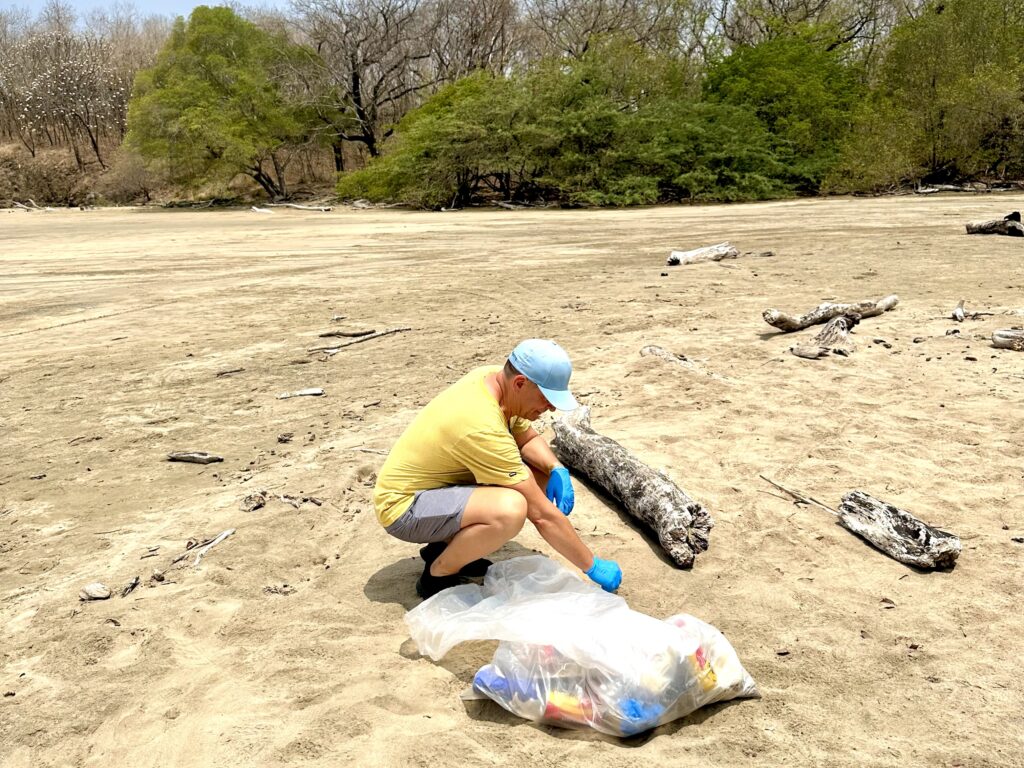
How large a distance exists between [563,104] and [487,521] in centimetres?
2621

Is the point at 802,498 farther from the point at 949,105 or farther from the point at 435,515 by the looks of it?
the point at 949,105

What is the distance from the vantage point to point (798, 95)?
87.0ft

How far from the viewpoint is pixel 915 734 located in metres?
2.33

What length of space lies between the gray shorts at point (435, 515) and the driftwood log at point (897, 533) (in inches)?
70.9

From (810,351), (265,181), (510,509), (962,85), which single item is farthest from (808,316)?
(265,181)

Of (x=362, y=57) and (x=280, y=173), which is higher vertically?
(x=362, y=57)

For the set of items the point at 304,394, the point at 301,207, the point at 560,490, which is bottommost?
the point at 304,394

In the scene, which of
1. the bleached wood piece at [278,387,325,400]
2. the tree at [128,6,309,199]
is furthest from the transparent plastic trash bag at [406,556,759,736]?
the tree at [128,6,309,199]

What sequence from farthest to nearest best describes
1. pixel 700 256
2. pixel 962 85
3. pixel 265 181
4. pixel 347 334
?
pixel 265 181 → pixel 962 85 → pixel 700 256 → pixel 347 334

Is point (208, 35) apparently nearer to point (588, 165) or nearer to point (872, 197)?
point (588, 165)

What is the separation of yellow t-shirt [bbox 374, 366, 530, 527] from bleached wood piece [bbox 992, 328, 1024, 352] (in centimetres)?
450

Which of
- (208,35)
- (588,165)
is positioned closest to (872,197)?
(588,165)

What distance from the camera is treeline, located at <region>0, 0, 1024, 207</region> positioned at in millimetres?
24719

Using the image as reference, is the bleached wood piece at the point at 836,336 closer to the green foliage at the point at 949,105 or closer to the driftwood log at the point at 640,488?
the driftwood log at the point at 640,488
